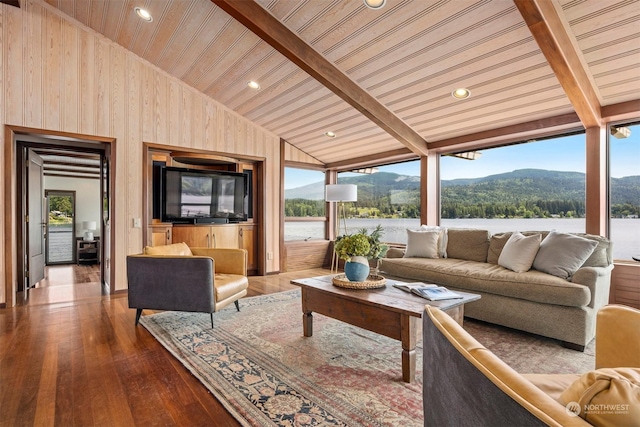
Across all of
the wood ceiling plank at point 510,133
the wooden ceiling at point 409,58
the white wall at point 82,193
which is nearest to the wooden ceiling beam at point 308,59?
the wooden ceiling at point 409,58

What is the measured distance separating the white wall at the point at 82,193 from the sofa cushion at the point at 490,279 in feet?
27.1

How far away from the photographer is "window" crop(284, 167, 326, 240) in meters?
6.34

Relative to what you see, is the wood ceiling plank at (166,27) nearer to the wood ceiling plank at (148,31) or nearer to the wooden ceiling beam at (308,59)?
the wood ceiling plank at (148,31)

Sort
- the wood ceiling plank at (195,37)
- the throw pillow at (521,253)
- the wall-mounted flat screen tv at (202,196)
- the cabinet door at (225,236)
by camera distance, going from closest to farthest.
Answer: the throw pillow at (521,253) → the wood ceiling plank at (195,37) → the wall-mounted flat screen tv at (202,196) → the cabinet door at (225,236)

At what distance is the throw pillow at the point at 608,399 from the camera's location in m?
0.57

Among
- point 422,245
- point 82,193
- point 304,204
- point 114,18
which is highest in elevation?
point 114,18

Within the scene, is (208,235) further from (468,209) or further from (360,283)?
(468,209)

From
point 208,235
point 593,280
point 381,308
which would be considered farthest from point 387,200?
point 381,308

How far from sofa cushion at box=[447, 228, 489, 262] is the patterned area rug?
3.28 feet

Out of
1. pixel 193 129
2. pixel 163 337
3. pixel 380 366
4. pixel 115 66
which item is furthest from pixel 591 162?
pixel 115 66

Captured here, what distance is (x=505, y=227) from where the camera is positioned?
448 cm

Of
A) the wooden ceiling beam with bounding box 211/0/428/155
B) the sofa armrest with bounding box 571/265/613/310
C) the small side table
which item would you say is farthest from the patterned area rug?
the small side table

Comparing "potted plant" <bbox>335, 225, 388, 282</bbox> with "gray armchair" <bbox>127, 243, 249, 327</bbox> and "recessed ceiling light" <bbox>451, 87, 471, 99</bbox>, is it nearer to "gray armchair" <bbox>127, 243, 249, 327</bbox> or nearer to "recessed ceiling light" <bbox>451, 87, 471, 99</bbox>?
"gray armchair" <bbox>127, 243, 249, 327</bbox>

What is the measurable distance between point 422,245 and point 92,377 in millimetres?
3546
